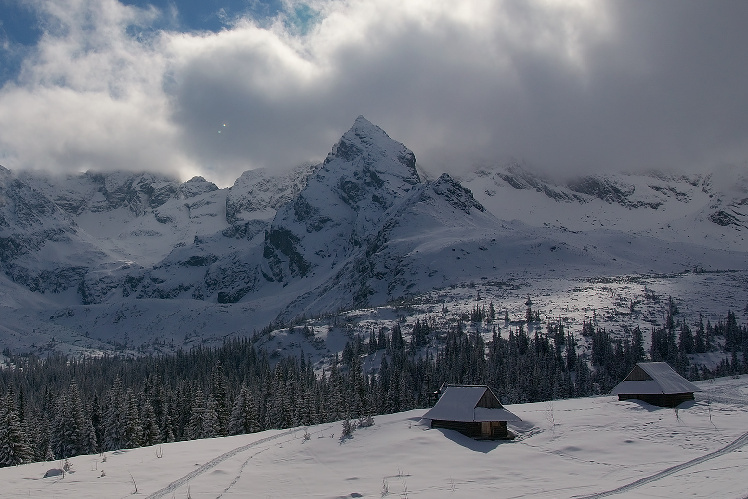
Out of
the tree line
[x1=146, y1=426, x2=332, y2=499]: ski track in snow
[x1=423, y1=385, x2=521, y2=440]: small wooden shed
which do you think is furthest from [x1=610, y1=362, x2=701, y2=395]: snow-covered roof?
[x1=146, y1=426, x2=332, y2=499]: ski track in snow

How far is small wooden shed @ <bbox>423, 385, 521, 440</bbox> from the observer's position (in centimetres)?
5112

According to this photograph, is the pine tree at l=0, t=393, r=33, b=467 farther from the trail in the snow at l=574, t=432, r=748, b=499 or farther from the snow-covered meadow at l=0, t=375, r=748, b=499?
the trail in the snow at l=574, t=432, r=748, b=499

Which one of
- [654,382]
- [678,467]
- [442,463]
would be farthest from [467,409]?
[654,382]

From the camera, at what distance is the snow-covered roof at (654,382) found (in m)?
62.8

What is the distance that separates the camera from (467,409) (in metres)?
52.2

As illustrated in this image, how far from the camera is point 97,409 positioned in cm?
Result: 9950

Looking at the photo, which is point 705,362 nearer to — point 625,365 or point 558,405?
point 625,365

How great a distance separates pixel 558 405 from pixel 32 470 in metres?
43.9

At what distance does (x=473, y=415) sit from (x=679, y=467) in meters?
15.3

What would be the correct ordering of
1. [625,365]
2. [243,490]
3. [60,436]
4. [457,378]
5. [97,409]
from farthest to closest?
[625,365]
[457,378]
[97,409]
[60,436]
[243,490]

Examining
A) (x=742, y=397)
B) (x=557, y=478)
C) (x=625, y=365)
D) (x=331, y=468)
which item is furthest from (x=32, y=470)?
(x=625, y=365)

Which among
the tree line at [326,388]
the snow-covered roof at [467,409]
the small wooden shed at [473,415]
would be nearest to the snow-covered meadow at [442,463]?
the small wooden shed at [473,415]

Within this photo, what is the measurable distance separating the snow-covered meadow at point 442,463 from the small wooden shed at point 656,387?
4.04 meters

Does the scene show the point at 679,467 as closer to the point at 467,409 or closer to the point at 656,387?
the point at 467,409
